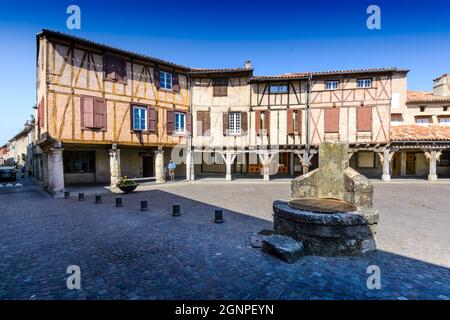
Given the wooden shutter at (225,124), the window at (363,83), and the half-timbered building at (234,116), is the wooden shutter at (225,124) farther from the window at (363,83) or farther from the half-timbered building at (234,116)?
the window at (363,83)

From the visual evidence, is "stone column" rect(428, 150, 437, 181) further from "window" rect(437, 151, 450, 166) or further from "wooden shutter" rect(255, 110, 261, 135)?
"wooden shutter" rect(255, 110, 261, 135)

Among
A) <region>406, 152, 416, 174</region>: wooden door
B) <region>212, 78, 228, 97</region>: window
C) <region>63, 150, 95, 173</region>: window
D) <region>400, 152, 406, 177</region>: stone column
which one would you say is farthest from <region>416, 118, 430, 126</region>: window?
<region>63, 150, 95, 173</region>: window

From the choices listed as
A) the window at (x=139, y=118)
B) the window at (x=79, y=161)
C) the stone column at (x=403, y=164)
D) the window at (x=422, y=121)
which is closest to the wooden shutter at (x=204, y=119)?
the window at (x=139, y=118)

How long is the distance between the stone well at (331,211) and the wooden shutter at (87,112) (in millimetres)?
11686

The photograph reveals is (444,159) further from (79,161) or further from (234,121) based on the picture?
(79,161)

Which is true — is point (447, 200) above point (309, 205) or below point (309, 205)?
below

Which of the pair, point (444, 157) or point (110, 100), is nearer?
point (110, 100)

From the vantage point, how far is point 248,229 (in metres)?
6.22

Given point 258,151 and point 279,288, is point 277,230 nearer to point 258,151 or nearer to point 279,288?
point 279,288

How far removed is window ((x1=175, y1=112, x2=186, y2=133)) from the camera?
659 inches

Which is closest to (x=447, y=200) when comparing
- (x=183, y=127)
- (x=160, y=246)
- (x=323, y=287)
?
(x=323, y=287)

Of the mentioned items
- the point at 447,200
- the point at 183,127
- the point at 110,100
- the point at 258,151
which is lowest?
the point at 447,200

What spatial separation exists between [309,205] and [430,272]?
222 cm

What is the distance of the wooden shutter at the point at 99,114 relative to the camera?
42.2 ft
